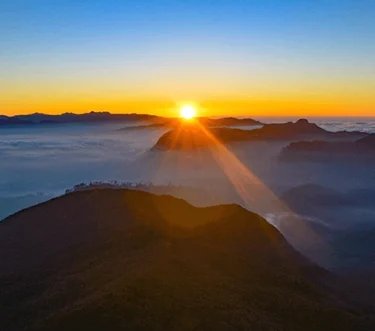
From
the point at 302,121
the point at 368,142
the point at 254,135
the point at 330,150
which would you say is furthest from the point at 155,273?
the point at 302,121

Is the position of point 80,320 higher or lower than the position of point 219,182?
higher

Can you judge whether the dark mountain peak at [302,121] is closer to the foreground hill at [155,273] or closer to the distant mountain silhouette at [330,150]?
the distant mountain silhouette at [330,150]

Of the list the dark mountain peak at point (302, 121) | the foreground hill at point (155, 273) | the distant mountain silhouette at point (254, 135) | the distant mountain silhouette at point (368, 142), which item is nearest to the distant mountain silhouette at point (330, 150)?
the distant mountain silhouette at point (368, 142)

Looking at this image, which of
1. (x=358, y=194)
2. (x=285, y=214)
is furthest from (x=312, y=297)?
(x=358, y=194)

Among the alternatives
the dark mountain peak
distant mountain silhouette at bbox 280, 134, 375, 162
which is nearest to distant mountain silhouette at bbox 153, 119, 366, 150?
the dark mountain peak

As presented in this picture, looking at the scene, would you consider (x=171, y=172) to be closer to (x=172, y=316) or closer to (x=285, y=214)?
(x=285, y=214)

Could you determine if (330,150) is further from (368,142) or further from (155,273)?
(155,273)

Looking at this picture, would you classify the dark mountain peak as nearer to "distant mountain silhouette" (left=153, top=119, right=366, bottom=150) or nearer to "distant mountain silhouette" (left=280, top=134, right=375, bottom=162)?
"distant mountain silhouette" (left=153, top=119, right=366, bottom=150)
